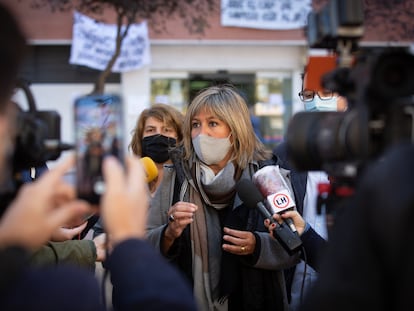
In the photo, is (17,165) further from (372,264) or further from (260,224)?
(260,224)

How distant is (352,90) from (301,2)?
902 centimetres

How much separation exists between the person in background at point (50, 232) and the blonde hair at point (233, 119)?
4.21ft

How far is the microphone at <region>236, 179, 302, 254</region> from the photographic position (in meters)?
1.82

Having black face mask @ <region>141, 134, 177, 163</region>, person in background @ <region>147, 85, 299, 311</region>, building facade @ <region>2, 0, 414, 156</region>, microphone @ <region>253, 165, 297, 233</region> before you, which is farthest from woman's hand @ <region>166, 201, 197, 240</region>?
building facade @ <region>2, 0, 414, 156</region>

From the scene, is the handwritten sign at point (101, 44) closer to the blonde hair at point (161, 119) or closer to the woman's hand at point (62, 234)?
the blonde hair at point (161, 119)

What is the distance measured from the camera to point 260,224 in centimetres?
220

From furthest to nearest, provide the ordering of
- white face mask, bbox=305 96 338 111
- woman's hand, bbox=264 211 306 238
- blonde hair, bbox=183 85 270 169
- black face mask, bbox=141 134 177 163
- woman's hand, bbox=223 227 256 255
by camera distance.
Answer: white face mask, bbox=305 96 338 111, black face mask, bbox=141 134 177 163, blonde hair, bbox=183 85 270 169, woman's hand, bbox=223 227 256 255, woman's hand, bbox=264 211 306 238

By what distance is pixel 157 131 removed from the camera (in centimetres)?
288

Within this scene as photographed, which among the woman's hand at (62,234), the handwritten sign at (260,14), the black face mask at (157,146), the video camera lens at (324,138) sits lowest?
the woman's hand at (62,234)

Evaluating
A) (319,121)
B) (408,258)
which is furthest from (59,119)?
(408,258)

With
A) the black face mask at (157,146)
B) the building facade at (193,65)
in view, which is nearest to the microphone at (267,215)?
the black face mask at (157,146)

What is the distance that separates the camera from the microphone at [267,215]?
71.6 inches

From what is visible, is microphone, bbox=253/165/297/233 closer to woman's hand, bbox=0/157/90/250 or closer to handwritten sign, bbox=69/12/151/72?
woman's hand, bbox=0/157/90/250

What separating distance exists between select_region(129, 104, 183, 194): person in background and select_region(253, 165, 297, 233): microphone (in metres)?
0.77
